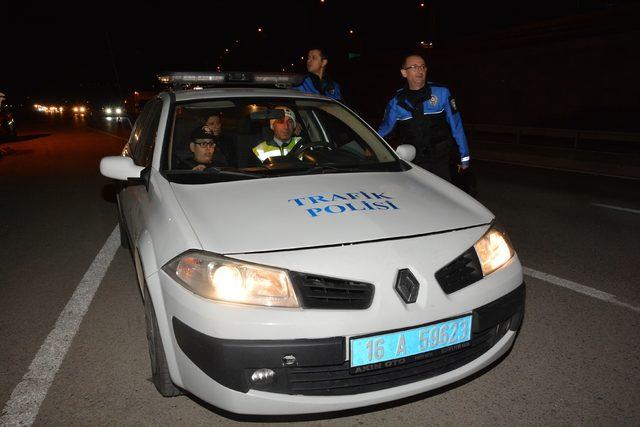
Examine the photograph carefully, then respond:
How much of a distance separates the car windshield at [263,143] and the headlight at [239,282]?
2.83ft

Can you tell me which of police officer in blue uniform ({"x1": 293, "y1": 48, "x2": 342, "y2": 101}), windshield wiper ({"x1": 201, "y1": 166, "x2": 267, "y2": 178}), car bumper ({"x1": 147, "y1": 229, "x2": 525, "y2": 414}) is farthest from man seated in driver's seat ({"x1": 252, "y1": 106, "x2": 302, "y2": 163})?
police officer in blue uniform ({"x1": 293, "y1": 48, "x2": 342, "y2": 101})

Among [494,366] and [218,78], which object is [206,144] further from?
[494,366]

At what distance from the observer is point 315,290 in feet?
6.67

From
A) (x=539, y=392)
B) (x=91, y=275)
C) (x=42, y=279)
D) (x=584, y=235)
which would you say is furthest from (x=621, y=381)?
(x=42, y=279)

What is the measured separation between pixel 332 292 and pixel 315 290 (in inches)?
2.7

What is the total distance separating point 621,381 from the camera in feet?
8.73

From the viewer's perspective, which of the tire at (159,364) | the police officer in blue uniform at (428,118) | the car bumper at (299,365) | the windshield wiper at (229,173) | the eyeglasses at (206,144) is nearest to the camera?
the car bumper at (299,365)

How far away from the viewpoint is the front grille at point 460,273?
2172 millimetres

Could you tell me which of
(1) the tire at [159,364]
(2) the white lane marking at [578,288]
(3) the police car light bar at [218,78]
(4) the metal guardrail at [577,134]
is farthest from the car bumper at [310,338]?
(4) the metal guardrail at [577,134]

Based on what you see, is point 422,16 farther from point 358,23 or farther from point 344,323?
point 344,323

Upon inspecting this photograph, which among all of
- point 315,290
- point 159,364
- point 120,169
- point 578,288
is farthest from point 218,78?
point 578,288

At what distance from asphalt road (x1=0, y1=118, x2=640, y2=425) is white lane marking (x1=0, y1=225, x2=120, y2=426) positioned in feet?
0.13

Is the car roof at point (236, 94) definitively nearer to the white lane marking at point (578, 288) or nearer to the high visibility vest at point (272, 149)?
the high visibility vest at point (272, 149)

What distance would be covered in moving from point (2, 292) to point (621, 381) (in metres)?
4.34
